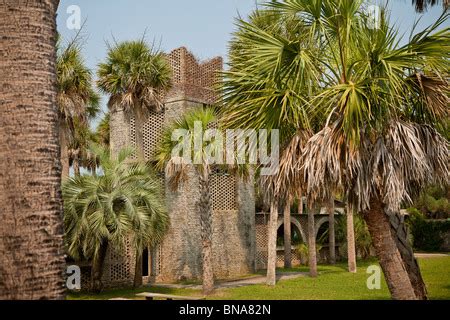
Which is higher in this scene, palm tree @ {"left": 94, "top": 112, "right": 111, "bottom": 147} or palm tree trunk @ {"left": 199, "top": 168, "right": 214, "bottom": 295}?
palm tree @ {"left": 94, "top": 112, "right": 111, "bottom": 147}

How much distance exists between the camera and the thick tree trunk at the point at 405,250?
7.89 meters

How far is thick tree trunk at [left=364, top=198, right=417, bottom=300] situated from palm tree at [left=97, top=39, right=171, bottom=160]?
11450 millimetres

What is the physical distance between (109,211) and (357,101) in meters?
10.1

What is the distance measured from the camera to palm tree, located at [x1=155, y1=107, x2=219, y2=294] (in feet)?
48.8

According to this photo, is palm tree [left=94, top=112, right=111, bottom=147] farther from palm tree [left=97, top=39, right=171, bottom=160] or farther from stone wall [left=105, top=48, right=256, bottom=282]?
palm tree [left=97, top=39, right=171, bottom=160]

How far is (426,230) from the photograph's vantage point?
3309cm

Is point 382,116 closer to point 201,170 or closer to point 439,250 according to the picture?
point 201,170

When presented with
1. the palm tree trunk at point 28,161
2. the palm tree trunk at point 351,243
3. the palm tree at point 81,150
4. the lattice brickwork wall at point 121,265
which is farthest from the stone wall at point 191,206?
the palm tree trunk at point 28,161

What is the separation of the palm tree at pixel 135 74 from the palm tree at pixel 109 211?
2026 mm

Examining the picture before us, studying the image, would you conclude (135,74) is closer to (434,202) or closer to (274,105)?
(274,105)

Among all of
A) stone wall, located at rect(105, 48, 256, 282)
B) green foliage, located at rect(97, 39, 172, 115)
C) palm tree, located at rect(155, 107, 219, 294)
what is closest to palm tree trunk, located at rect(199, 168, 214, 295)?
palm tree, located at rect(155, 107, 219, 294)
